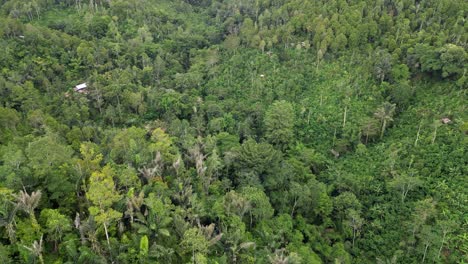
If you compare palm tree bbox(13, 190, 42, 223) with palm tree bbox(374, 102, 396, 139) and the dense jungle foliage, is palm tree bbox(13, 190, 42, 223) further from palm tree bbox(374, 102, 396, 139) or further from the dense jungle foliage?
palm tree bbox(374, 102, 396, 139)

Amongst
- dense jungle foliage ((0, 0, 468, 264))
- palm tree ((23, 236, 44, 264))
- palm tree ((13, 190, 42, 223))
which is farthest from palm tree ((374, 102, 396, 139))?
palm tree ((23, 236, 44, 264))

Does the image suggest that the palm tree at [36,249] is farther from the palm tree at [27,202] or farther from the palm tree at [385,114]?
the palm tree at [385,114]

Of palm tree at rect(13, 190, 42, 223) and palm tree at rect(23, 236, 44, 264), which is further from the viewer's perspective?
palm tree at rect(13, 190, 42, 223)

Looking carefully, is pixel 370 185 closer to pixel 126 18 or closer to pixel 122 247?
pixel 122 247

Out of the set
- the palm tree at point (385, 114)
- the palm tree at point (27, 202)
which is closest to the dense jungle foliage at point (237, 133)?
the palm tree at point (27, 202)

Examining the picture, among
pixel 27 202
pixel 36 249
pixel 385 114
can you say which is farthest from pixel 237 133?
pixel 36 249

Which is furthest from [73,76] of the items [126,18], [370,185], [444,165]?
[444,165]

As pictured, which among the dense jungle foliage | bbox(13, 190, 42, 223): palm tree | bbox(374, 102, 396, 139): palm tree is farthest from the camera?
bbox(374, 102, 396, 139): palm tree

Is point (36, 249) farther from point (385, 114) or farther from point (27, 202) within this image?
point (385, 114)
